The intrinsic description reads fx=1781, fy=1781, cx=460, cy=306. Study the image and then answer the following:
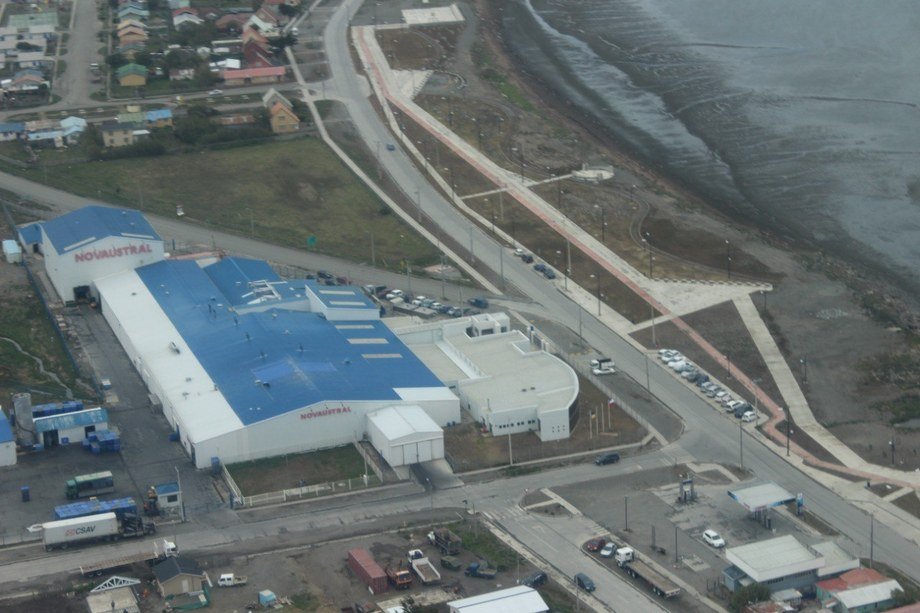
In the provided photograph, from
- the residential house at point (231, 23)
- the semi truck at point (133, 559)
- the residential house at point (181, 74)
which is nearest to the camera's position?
the semi truck at point (133, 559)

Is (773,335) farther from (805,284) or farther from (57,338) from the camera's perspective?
(57,338)

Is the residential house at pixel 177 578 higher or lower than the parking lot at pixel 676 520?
higher

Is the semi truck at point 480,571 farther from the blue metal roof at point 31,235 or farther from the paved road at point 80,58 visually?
the paved road at point 80,58

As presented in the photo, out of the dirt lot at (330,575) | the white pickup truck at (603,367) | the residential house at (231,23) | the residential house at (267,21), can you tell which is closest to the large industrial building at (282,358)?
the white pickup truck at (603,367)

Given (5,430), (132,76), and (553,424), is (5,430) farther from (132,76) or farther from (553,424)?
(132,76)

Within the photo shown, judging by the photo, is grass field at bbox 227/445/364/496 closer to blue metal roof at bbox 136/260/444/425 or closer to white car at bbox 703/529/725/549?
blue metal roof at bbox 136/260/444/425

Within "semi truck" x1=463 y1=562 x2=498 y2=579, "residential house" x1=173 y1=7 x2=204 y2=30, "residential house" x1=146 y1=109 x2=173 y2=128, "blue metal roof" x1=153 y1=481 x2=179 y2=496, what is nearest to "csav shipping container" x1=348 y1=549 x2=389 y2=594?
"semi truck" x1=463 y1=562 x2=498 y2=579
